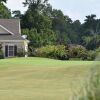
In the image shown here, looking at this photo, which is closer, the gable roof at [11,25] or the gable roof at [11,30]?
the gable roof at [11,30]

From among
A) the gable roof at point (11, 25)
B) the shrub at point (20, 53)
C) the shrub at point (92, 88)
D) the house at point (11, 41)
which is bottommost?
the shrub at point (92, 88)

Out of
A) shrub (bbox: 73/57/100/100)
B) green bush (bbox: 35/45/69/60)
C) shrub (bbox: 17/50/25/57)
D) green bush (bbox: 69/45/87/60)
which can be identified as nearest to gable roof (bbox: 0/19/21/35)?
shrub (bbox: 17/50/25/57)

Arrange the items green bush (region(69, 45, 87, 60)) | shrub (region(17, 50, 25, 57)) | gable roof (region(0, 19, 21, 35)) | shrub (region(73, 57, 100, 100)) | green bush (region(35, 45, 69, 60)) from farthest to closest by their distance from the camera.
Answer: gable roof (region(0, 19, 21, 35)) < shrub (region(17, 50, 25, 57)) < green bush (region(35, 45, 69, 60)) < green bush (region(69, 45, 87, 60)) < shrub (region(73, 57, 100, 100))

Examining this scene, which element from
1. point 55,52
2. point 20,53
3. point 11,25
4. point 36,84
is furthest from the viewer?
point 11,25

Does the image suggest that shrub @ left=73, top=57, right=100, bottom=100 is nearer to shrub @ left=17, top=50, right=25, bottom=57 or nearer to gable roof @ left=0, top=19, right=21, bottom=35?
shrub @ left=17, top=50, right=25, bottom=57

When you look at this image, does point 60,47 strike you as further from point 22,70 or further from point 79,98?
point 79,98

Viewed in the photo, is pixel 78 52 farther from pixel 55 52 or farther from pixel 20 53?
pixel 20 53

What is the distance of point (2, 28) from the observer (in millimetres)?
64312

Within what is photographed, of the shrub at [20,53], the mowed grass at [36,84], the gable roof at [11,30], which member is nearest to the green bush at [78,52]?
the shrub at [20,53]

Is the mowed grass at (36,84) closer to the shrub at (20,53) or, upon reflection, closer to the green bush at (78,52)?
the green bush at (78,52)

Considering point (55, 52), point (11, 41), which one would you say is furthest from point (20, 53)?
point (55, 52)

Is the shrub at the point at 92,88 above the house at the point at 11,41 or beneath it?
beneath

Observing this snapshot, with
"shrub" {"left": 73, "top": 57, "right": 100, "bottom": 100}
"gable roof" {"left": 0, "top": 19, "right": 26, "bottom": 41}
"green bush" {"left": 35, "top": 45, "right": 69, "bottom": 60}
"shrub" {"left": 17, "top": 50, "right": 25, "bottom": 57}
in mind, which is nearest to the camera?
"shrub" {"left": 73, "top": 57, "right": 100, "bottom": 100}

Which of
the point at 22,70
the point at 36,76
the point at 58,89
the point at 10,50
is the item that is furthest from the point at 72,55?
the point at 58,89
